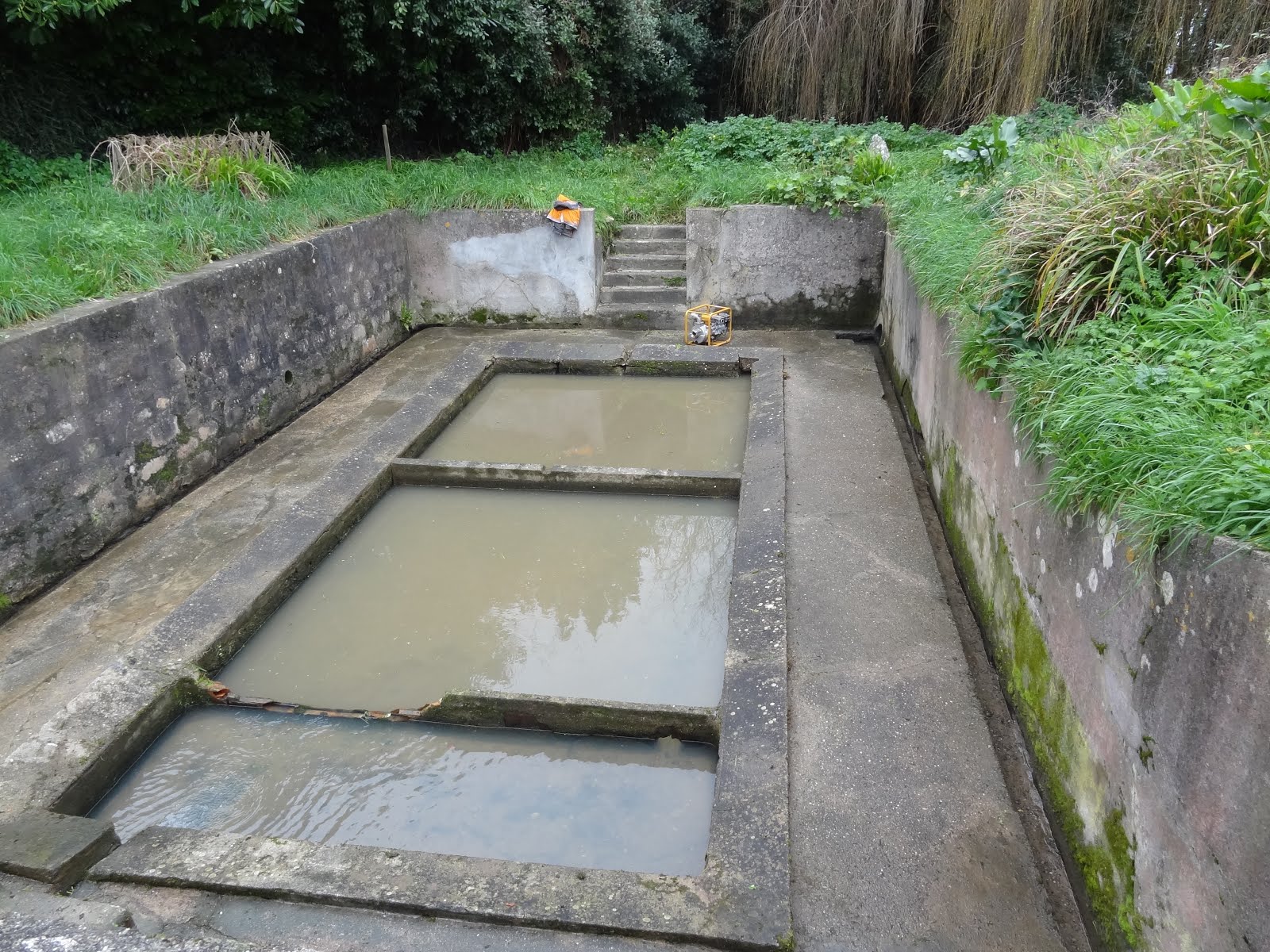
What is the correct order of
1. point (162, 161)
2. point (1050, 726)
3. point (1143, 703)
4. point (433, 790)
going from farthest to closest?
point (162, 161) → point (433, 790) → point (1050, 726) → point (1143, 703)

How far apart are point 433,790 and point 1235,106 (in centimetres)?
367

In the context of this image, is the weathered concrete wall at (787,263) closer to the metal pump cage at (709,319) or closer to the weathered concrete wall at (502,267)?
the metal pump cage at (709,319)

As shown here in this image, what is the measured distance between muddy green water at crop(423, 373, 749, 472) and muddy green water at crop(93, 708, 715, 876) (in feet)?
7.20

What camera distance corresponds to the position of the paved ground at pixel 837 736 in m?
2.19

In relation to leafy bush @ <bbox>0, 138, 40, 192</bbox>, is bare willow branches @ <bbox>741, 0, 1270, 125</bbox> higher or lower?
higher

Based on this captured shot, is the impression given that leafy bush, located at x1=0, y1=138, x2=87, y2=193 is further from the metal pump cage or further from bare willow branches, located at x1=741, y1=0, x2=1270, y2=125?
bare willow branches, located at x1=741, y1=0, x2=1270, y2=125

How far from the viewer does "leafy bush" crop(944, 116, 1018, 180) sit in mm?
5723

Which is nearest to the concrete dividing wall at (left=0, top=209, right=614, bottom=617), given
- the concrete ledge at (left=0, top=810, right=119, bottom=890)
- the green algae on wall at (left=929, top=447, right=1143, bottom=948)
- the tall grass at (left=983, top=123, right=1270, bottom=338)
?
the concrete ledge at (left=0, top=810, right=119, bottom=890)

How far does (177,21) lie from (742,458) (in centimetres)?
719

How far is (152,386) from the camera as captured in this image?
4.59 metres

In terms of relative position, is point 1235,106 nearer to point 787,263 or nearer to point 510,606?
point 510,606

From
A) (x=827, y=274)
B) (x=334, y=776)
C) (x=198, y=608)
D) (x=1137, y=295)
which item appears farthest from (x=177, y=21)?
(x=1137, y=295)

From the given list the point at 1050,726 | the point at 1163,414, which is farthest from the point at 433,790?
the point at 1163,414

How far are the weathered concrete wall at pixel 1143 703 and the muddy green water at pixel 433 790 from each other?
1.10 m
